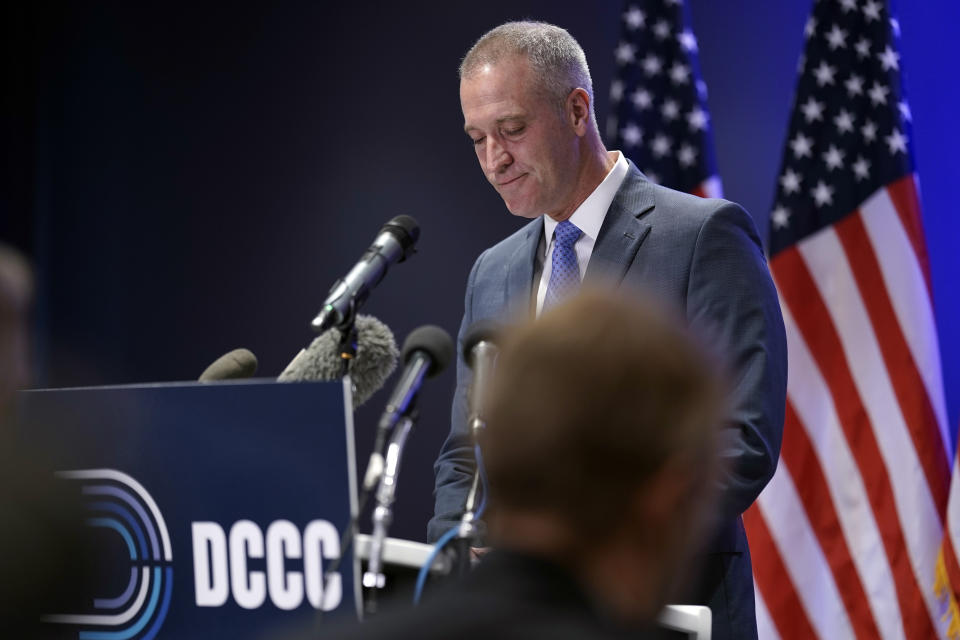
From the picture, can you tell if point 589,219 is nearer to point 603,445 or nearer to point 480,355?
point 480,355

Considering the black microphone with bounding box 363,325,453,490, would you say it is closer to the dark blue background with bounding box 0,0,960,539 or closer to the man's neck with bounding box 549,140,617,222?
the man's neck with bounding box 549,140,617,222

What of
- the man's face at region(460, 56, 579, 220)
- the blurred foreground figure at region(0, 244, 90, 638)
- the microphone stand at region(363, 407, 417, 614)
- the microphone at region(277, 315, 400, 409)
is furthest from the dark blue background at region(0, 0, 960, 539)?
the microphone stand at region(363, 407, 417, 614)

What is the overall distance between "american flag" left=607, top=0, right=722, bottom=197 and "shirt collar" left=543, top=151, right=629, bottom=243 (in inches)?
64.1

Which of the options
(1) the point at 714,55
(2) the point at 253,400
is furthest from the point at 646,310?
(1) the point at 714,55

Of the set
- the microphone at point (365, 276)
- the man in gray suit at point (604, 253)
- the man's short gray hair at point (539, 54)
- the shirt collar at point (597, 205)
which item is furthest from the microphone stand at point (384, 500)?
the man's short gray hair at point (539, 54)

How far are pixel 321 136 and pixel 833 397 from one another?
2.45 metres

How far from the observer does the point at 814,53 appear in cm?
379

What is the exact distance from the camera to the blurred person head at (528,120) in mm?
2279

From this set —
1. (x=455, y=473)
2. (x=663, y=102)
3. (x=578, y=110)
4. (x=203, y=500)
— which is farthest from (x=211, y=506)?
(x=663, y=102)

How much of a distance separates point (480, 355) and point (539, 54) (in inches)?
42.7

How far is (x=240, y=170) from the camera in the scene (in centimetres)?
484

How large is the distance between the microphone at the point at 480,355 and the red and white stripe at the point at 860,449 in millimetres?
2383

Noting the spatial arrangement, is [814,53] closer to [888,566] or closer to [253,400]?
[888,566]

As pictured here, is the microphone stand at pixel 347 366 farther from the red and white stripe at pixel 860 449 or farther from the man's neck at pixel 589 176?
the red and white stripe at pixel 860 449
